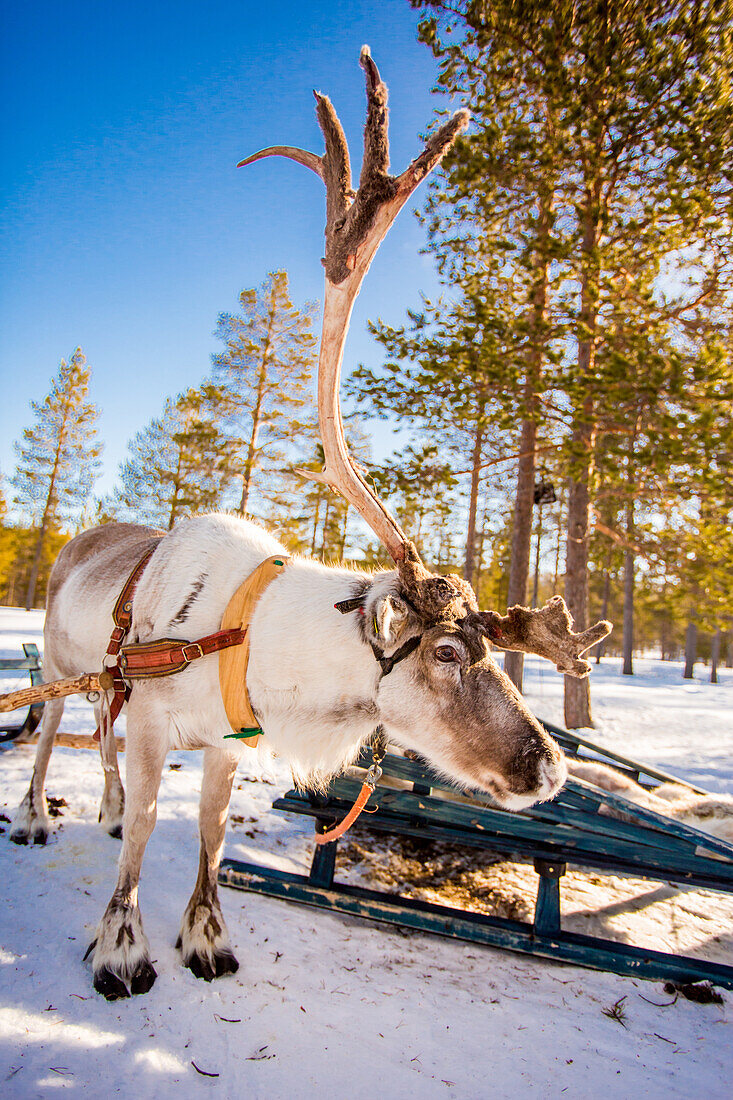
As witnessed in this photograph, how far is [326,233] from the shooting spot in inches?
101

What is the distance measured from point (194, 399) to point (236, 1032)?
86.6ft

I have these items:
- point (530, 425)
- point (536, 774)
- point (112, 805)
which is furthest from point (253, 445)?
point (536, 774)

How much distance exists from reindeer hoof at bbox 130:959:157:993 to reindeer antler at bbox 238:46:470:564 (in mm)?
2225

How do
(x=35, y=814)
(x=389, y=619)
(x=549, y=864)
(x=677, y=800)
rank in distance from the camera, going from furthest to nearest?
(x=677, y=800), (x=35, y=814), (x=549, y=864), (x=389, y=619)

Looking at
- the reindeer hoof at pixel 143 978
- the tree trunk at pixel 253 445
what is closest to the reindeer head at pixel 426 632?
the reindeer hoof at pixel 143 978

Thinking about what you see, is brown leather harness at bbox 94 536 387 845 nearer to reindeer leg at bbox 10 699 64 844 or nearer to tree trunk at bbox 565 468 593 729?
reindeer leg at bbox 10 699 64 844

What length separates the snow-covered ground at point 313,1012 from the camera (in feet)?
6.78

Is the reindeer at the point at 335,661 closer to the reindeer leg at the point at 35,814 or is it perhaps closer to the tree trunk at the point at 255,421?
the reindeer leg at the point at 35,814

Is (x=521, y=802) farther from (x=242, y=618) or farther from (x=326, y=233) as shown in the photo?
(x=326, y=233)

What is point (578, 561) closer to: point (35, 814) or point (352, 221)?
point (352, 221)

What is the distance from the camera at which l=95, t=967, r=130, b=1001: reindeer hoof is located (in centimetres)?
234

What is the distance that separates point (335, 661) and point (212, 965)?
1.68 m

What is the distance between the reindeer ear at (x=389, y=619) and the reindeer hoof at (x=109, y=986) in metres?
1.94

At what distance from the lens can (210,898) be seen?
279 centimetres
